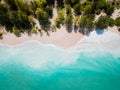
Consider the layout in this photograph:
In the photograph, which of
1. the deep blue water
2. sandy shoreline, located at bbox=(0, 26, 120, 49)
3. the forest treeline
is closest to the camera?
the forest treeline

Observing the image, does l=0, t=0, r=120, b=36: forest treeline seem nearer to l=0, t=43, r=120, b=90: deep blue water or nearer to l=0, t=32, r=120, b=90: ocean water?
l=0, t=32, r=120, b=90: ocean water

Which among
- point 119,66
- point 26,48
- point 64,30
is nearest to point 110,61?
point 119,66

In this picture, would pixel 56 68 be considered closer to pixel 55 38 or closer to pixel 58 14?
pixel 55 38

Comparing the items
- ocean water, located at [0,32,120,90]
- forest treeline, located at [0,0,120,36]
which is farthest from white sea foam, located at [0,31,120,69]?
forest treeline, located at [0,0,120,36]

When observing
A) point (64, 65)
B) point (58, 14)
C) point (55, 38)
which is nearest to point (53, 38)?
point (55, 38)

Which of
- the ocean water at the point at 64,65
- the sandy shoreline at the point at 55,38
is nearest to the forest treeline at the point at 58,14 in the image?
the sandy shoreline at the point at 55,38

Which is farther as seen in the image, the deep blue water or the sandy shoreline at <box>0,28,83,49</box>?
the sandy shoreline at <box>0,28,83,49</box>

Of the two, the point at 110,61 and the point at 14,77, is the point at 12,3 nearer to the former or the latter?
the point at 14,77
